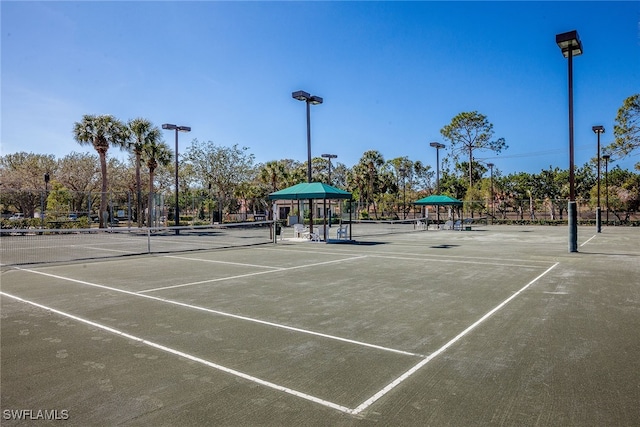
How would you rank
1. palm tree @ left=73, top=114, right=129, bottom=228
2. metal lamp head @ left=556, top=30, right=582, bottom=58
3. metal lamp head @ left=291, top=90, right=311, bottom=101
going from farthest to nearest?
1. palm tree @ left=73, top=114, right=129, bottom=228
2. metal lamp head @ left=291, top=90, right=311, bottom=101
3. metal lamp head @ left=556, top=30, right=582, bottom=58

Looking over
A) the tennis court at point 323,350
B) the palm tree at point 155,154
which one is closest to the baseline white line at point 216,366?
the tennis court at point 323,350

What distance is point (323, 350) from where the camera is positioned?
16.0 feet

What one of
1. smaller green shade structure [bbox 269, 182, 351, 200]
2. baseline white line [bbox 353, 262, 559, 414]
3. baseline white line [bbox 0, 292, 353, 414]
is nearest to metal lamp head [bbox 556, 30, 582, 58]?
smaller green shade structure [bbox 269, 182, 351, 200]

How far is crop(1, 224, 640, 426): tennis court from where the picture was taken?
3.44m

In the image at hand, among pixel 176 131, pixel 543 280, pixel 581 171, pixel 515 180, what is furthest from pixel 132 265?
pixel 581 171

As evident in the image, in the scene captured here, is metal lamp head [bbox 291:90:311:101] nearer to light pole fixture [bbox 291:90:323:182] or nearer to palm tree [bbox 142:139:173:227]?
light pole fixture [bbox 291:90:323:182]

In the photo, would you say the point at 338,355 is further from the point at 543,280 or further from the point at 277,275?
the point at 543,280

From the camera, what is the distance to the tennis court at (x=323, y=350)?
3.44 metres

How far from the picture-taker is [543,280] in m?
9.61

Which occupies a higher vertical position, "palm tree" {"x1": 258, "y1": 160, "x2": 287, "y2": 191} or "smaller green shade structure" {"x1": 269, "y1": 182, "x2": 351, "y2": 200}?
"palm tree" {"x1": 258, "y1": 160, "x2": 287, "y2": 191}

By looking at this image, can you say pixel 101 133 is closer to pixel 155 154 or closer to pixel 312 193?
pixel 155 154

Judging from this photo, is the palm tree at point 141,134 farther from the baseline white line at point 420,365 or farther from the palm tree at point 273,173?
the baseline white line at point 420,365

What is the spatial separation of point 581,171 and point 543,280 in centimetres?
7509

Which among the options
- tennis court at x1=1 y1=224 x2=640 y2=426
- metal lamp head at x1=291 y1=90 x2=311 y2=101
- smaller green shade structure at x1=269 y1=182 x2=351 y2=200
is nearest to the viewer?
tennis court at x1=1 y1=224 x2=640 y2=426
